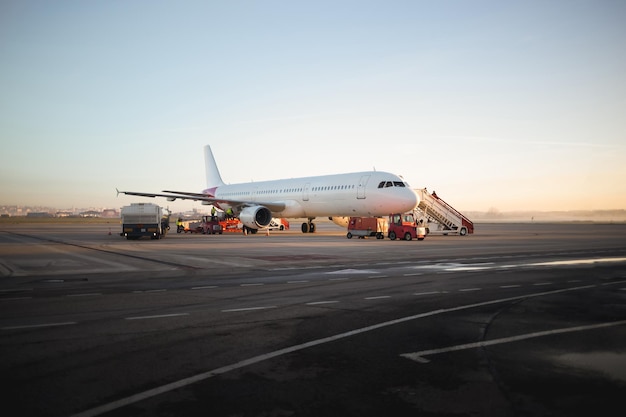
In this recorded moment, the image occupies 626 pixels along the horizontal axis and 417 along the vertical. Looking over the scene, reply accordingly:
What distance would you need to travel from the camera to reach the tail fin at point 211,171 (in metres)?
65.7

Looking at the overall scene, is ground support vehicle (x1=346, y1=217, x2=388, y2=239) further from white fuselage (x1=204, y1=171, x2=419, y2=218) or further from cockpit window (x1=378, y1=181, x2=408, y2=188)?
cockpit window (x1=378, y1=181, x2=408, y2=188)

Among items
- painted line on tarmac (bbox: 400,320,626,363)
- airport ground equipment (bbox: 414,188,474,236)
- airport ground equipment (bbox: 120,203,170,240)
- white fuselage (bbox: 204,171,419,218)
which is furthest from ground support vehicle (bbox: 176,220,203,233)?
painted line on tarmac (bbox: 400,320,626,363)

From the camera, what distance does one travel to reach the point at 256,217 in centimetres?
4422

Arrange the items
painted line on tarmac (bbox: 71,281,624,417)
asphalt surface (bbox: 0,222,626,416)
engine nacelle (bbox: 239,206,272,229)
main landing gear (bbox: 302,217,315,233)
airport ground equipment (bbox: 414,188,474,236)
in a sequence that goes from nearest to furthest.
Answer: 1. painted line on tarmac (bbox: 71,281,624,417)
2. asphalt surface (bbox: 0,222,626,416)
3. engine nacelle (bbox: 239,206,272,229)
4. airport ground equipment (bbox: 414,188,474,236)
5. main landing gear (bbox: 302,217,315,233)

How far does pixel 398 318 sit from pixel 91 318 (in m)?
5.46

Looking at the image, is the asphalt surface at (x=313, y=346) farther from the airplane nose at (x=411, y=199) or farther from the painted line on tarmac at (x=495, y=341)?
the airplane nose at (x=411, y=199)

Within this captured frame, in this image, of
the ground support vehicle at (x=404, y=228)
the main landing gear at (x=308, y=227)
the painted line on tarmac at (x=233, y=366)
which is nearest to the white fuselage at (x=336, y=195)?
the ground support vehicle at (x=404, y=228)

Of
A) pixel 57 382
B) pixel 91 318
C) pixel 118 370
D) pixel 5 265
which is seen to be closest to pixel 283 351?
pixel 118 370

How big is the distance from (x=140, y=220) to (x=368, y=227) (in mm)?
17075

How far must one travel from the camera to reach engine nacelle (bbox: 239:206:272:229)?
144 ft

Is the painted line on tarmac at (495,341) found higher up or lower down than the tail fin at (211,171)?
lower down

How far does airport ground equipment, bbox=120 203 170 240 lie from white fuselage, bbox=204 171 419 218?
1133 cm

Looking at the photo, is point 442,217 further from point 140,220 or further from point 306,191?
point 140,220

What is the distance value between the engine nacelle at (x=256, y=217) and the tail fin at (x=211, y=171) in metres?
21.5
